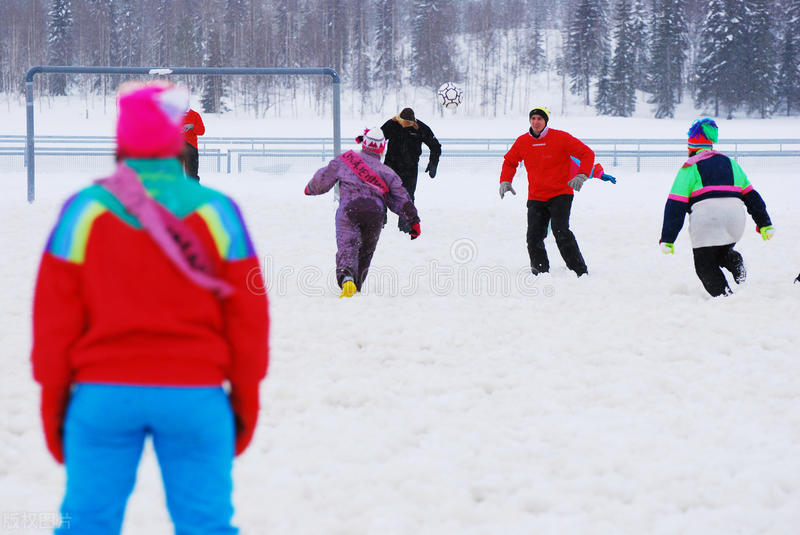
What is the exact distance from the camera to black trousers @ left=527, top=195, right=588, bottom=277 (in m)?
8.41

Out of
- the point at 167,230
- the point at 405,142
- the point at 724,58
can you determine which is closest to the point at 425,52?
the point at 724,58

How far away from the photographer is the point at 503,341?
615 centimetres

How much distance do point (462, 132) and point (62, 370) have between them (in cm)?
4305

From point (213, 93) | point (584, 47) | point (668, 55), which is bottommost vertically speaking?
point (213, 93)

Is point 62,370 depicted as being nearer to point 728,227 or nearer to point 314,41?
point 728,227

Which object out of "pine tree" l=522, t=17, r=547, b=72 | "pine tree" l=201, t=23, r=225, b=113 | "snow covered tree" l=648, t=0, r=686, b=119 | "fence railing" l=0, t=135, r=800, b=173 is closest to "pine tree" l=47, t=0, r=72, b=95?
"pine tree" l=201, t=23, r=225, b=113

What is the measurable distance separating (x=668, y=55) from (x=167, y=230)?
2566 inches

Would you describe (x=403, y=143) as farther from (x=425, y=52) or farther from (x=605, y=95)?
(x=425, y=52)

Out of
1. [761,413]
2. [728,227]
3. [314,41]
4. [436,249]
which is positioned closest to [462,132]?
[314,41]

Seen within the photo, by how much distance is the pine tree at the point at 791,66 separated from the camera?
57.8m

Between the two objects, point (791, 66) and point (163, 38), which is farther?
point (163, 38)

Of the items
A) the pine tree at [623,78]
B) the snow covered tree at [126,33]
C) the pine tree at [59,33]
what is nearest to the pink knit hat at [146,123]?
the pine tree at [623,78]

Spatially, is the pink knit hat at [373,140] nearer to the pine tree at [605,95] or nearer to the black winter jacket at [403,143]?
the black winter jacket at [403,143]

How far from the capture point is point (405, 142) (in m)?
10.5
